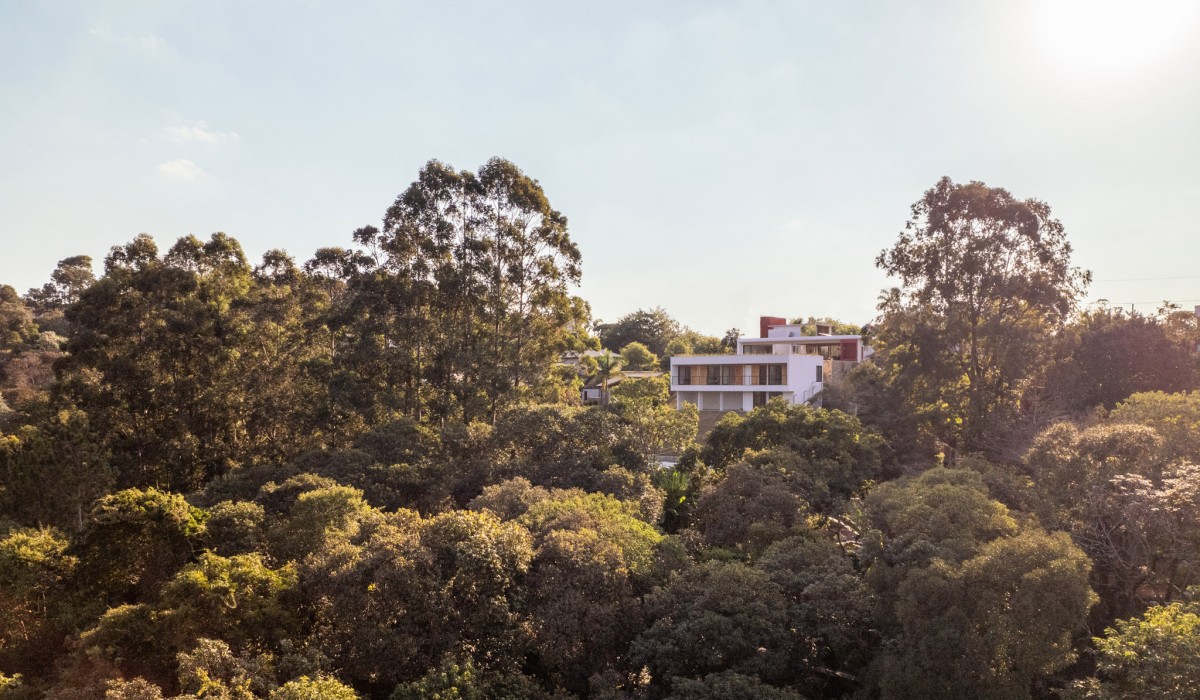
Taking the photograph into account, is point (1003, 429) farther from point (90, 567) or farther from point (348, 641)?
point (90, 567)

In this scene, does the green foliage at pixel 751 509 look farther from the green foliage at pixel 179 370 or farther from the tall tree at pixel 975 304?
the green foliage at pixel 179 370

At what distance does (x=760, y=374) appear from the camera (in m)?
42.9

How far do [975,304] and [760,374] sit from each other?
19679 millimetres

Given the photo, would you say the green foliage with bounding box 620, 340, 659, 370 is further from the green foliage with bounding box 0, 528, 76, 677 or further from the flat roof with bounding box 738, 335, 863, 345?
A: the green foliage with bounding box 0, 528, 76, 677

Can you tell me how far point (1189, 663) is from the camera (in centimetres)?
866

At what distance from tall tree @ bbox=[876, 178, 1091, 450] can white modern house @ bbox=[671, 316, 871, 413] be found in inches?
508

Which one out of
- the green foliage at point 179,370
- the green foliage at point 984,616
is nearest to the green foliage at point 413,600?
the green foliage at point 984,616

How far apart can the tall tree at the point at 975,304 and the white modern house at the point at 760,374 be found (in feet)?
42.3

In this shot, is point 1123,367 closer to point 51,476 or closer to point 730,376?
point 730,376

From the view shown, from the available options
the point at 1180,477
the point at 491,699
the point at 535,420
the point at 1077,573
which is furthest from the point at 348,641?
the point at 1180,477

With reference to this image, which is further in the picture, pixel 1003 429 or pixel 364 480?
pixel 1003 429

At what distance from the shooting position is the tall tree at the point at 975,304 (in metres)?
22.8

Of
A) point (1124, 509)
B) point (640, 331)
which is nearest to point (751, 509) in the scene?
point (1124, 509)

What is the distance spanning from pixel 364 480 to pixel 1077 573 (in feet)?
50.5
